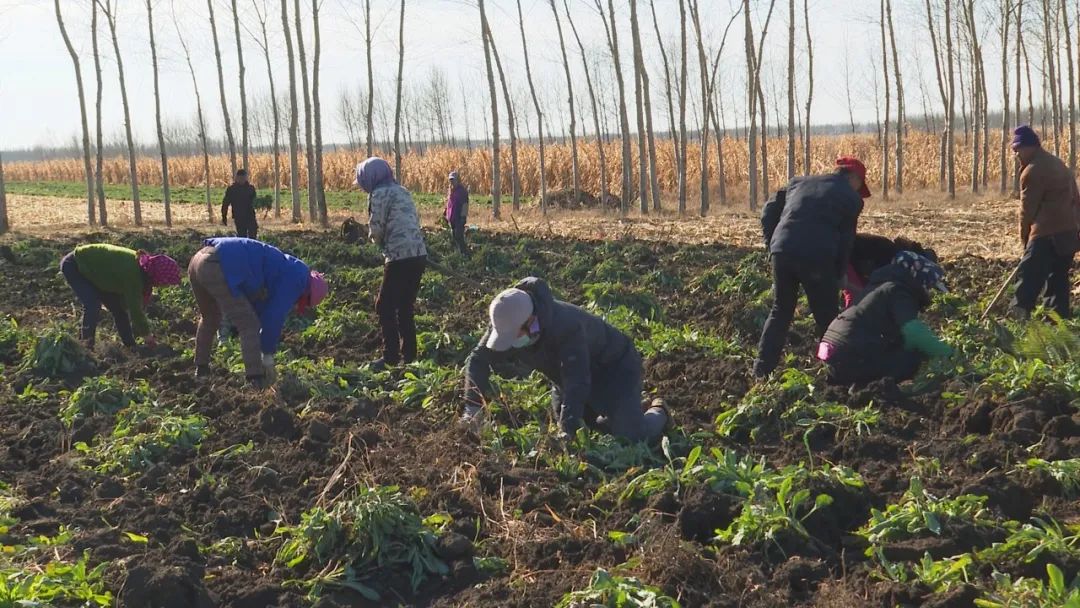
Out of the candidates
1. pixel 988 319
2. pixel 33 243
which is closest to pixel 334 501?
pixel 988 319

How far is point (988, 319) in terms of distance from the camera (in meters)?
8.40

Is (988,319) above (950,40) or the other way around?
the other way around

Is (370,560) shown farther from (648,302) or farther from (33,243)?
(33,243)

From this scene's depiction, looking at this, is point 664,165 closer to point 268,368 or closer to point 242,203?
point 242,203

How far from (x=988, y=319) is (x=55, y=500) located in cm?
686

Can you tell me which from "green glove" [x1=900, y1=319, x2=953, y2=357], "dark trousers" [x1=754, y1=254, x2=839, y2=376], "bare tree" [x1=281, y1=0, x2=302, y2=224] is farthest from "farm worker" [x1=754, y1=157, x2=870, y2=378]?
"bare tree" [x1=281, y1=0, x2=302, y2=224]

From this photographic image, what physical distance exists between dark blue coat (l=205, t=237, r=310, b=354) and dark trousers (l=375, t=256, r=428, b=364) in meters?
1.15

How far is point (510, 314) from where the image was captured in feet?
17.0

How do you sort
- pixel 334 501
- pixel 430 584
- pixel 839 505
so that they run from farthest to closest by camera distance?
pixel 334 501
pixel 839 505
pixel 430 584

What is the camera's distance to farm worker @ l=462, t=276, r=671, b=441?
5.29m

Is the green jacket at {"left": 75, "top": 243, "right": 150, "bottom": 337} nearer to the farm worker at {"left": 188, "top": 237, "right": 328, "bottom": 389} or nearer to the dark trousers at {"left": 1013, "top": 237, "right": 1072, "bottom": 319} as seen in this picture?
the farm worker at {"left": 188, "top": 237, "right": 328, "bottom": 389}

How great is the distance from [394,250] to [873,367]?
12.5ft

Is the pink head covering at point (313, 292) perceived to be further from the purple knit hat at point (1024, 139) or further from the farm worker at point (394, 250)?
the purple knit hat at point (1024, 139)

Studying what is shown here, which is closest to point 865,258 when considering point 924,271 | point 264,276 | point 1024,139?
point 924,271
